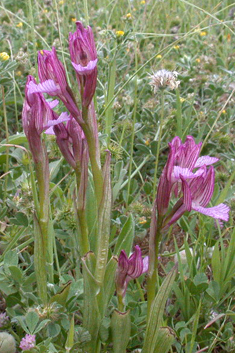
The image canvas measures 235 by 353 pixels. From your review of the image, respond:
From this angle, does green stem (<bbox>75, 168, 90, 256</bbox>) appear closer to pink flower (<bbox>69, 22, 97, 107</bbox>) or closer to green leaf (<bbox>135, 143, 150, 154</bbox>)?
pink flower (<bbox>69, 22, 97, 107</bbox>)

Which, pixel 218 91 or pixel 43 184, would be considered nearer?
pixel 43 184

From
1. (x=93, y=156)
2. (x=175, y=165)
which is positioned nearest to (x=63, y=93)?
(x=93, y=156)

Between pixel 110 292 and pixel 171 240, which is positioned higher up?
pixel 110 292

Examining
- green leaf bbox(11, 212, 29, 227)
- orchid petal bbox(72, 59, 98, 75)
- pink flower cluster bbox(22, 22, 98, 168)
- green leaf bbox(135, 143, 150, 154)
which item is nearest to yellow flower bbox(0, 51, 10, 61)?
green leaf bbox(135, 143, 150, 154)

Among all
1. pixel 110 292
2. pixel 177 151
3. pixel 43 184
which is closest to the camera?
pixel 177 151

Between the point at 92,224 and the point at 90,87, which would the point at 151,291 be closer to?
the point at 92,224

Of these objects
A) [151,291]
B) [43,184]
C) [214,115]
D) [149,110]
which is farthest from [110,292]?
[214,115]

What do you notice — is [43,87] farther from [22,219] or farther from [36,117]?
[22,219]

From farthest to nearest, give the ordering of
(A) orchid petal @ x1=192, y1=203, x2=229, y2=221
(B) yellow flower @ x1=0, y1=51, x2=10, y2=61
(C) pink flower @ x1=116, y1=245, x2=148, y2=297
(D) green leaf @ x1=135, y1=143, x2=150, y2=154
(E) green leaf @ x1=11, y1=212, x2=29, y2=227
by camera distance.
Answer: (D) green leaf @ x1=135, y1=143, x2=150, y2=154
(B) yellow flower @ x1=0, y1=51, x2=10, y2=61
(E) green leaf @ x1=11, y1=212, x2=29, y2=227
(C) pink flower @ x1=116, y1=245, x2=148, y2=297
(A) orchid petal @ x1=192, y1=203, x2=229, y2=221
